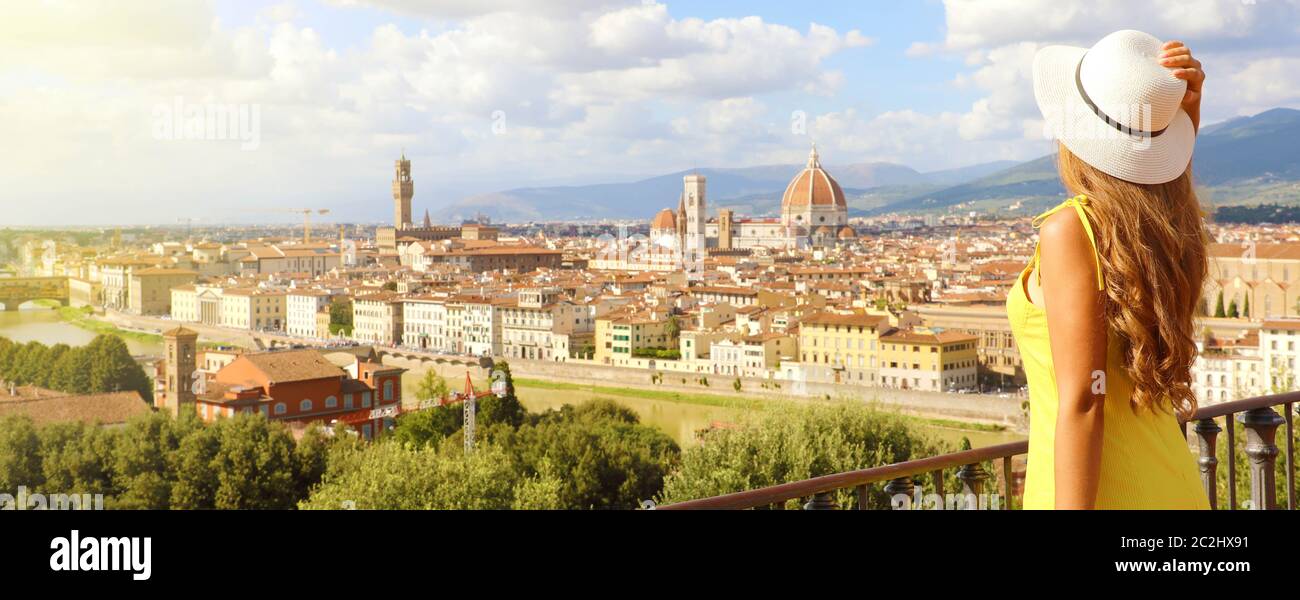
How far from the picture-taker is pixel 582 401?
45.3 ft

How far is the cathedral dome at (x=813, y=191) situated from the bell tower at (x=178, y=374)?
26.6 metres

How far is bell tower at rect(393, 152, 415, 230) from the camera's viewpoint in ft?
112

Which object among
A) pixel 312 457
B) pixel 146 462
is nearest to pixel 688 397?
pixel 312 457

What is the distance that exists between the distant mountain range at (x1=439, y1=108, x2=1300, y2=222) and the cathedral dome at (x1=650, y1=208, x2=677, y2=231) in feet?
7.21

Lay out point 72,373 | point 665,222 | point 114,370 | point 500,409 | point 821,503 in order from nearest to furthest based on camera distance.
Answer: point 821,503
point 500,409
point 72,373
point 114,370
point 665,222

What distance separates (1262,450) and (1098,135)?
740 mm

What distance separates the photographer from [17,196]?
21.7m

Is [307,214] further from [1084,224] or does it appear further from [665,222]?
[1084,224]

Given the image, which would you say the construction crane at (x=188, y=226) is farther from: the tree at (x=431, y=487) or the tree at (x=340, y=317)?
the tree at (x=431, y=487)

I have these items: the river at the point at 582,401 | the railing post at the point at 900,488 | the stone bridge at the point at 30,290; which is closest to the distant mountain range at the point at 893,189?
the stone bridge at the point at 30,290

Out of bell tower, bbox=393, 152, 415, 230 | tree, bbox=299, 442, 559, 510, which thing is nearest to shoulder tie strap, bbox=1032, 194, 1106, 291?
tree, bbox=299, 442, 559, 510

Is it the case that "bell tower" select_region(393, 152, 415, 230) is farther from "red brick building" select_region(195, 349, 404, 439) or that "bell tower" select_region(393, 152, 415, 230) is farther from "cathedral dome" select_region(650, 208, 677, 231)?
"red brick building" select_region(195, 349, 404, 439)

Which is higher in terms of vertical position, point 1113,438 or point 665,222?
point 665,222

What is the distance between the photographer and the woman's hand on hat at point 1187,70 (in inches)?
26.0
